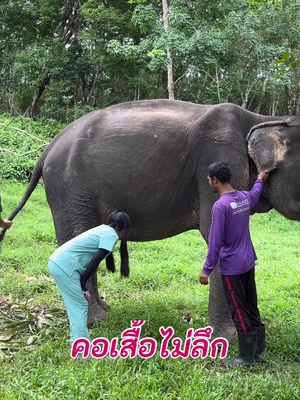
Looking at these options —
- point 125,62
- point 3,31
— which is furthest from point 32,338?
point 3,31

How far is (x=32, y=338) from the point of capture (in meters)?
3.46

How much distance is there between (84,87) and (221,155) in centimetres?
1451

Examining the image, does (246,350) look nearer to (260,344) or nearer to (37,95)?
(260,344)

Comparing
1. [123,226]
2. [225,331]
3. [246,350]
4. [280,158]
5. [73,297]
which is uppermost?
[280,158]

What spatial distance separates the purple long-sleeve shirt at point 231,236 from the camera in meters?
2.84

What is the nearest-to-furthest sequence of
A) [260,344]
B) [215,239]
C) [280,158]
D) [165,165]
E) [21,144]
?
1. [215,239]
2. [260,344]
3. [280,158]
4. [165,165]
5. [21,144]

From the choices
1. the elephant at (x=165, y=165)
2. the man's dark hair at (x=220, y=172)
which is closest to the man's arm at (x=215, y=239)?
the man's dark hair at (x=220, y=172)

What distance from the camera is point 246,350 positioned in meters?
3.01

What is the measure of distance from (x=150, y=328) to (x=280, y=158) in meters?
1.56

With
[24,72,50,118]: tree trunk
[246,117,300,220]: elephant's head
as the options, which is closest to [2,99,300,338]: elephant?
[246,117,300,220]: elephant's head

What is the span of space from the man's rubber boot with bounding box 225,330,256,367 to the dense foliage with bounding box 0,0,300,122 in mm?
8640

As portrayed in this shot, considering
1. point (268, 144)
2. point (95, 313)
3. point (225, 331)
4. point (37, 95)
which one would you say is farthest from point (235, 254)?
point (37, 95)

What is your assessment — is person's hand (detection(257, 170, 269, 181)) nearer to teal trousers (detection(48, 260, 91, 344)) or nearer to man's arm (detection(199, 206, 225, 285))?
man's arm (detection(199, 206, 225, 285))

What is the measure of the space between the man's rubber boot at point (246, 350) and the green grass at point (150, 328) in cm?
6
